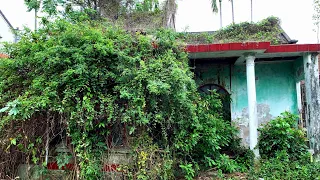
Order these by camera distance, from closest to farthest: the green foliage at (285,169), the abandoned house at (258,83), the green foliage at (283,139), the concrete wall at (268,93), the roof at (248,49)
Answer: the green foliage at (285,169)
the green foliage at (283,139)
the roof at (248,49)
the abandoned house at (258,83)
the concrete wall at (268,93)

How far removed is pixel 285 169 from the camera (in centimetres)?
448

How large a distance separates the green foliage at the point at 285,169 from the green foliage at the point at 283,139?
229mm

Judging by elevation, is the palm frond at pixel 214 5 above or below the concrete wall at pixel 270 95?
above

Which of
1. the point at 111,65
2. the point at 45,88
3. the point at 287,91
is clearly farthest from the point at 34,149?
the point at 287,91

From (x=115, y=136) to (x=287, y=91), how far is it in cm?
550

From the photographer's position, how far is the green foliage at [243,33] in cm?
655

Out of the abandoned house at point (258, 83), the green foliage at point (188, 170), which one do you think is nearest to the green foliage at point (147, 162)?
the green foliage at point (188, 170)

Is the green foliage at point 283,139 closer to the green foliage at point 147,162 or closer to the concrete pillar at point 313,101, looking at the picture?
the concrete pillar at point 313,101

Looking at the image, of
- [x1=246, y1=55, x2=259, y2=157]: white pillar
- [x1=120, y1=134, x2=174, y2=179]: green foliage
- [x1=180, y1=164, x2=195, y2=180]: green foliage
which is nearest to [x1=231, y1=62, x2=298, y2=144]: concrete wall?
[x1=246, y1=55, x2=259, y2=157]: white pillar

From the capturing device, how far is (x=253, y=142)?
17.7 ft

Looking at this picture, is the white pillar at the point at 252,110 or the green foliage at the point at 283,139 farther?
the white pillar at the point at 252,110

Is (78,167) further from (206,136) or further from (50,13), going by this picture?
(50,13)

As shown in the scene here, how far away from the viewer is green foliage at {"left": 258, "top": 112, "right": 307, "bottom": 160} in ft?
16.6

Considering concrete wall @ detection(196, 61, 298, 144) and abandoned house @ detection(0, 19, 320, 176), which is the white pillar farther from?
concrete wall @ detection(196, 61, 298, 144)
